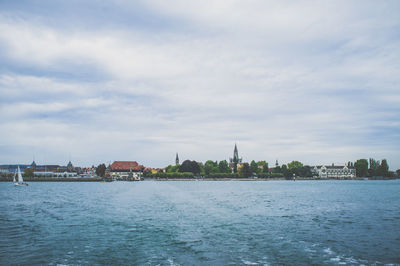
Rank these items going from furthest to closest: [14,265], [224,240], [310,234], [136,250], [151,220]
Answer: [151,220] < [310,234] < [224,240] < [136,250] < [14,265]

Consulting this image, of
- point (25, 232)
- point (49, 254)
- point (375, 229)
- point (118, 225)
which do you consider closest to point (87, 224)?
point (118, 225)

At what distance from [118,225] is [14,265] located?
1361 centimetres

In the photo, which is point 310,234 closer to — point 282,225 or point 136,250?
point 282,225

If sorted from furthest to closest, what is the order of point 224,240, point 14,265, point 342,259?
1. point 224,240
2. point 342,259
3. point 14,265

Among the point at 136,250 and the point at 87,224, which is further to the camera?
the point at 87,224

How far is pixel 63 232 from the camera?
87.4 ft

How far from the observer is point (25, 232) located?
26641mm

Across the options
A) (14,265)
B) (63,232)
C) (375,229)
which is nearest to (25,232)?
(63,232)

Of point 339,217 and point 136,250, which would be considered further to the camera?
point 339,217

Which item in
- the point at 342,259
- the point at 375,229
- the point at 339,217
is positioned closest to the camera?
the point at 342,259

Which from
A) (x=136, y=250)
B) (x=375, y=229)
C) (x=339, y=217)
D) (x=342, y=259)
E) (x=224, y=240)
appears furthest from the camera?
(x=339, y=217)

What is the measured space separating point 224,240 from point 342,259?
26.7 ft

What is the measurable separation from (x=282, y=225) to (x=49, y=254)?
67.3 feet

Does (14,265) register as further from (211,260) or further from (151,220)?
(151,220)
